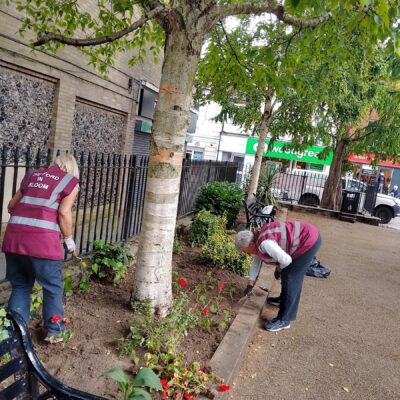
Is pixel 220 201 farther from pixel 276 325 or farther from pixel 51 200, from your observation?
pixel 51 200

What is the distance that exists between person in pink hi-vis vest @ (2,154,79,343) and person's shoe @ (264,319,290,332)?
7.31ft

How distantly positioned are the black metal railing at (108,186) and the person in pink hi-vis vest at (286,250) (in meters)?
1.82

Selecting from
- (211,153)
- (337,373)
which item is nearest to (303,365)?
(337,373)

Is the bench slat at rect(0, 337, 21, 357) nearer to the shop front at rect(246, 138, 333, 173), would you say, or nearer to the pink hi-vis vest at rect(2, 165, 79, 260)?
the pink hi-vis vest at rect(2, 165, 79, 260)

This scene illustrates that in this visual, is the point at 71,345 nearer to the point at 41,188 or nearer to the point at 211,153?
the point at 41,188

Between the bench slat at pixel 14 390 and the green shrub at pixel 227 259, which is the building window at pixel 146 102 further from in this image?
the bench slat at pixel 14 390

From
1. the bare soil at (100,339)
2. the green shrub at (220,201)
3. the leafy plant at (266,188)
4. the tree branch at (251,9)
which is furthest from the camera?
the leafy plant at (266,188)

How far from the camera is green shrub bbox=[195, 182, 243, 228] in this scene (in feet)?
27.9

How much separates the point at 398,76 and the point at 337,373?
333 centimetres

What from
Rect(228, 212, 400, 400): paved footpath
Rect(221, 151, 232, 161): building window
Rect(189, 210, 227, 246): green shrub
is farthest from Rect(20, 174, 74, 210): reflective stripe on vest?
Rect(221, 151, 232, 161): building window

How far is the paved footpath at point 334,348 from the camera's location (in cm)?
343

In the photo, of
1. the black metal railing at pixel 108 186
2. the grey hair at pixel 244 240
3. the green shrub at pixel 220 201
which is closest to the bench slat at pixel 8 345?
the black metal railing at pixel 108 186

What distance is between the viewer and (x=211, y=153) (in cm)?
3262

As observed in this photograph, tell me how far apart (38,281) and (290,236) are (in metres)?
2.47
